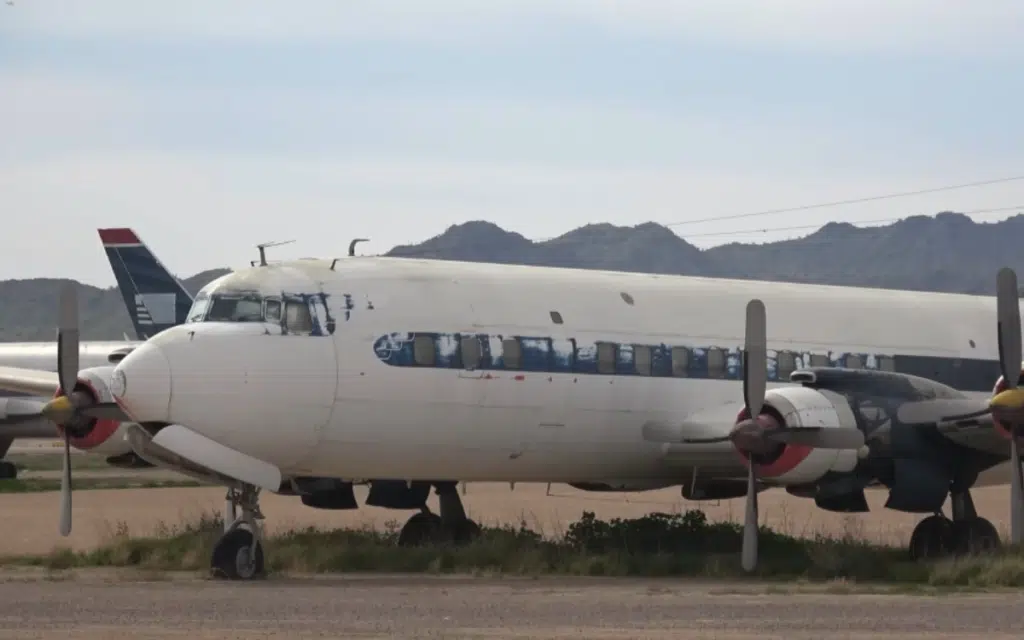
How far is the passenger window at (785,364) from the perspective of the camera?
25172 millimetres

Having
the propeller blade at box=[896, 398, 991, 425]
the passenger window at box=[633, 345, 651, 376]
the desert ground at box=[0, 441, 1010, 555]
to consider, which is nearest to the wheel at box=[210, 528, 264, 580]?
the desert ground at box=[0, 441, 1010, 555]

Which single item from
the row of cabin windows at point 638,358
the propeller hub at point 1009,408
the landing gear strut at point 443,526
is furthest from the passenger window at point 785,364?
the landing gear strut at point 443,526

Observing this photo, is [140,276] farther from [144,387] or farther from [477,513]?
[144,387]

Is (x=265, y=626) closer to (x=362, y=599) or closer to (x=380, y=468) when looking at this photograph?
(x=362, y=599)

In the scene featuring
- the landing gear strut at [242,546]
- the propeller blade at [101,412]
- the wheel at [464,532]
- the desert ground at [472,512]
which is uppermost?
the propeller blade at [101,412]

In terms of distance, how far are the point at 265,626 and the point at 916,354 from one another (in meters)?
14.2

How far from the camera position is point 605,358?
2361 cm

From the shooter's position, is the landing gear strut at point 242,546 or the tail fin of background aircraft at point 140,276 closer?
the landing gear strut at point 242,546

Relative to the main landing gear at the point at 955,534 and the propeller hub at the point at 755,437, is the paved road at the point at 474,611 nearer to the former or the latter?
the propeller hub at the point at 755,437

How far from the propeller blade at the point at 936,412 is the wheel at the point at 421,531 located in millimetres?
7251

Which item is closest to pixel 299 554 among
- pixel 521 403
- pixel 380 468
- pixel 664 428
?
pixel 380 468

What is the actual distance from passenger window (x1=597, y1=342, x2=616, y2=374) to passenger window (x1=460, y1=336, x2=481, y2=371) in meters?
1.99

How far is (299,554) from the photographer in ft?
76.2

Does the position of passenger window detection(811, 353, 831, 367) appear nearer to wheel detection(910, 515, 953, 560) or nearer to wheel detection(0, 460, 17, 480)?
wheel detection(910, 515, 953, 560)
